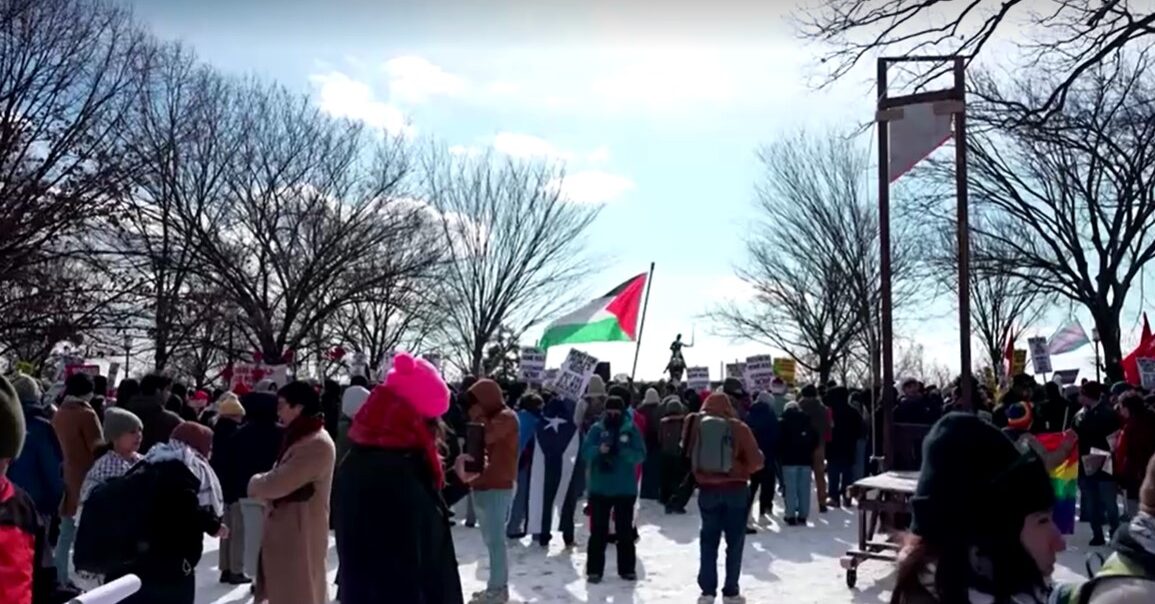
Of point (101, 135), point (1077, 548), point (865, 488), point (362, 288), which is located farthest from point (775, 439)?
point (362, 288)

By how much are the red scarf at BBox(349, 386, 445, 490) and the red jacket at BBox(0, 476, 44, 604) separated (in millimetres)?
1662

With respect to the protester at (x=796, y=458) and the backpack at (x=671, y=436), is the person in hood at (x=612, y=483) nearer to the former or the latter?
the protester at (x=796, y=458)

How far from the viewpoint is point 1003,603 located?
2.30 m

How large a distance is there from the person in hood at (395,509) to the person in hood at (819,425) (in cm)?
1008

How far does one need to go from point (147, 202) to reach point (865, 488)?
20751 millimetres

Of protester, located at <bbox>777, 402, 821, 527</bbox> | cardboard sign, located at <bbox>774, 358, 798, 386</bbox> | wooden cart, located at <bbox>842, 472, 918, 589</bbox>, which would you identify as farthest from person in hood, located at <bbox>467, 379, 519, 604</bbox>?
cardboard sign, located at <bbox>774, 358, 798, 386</bbox>

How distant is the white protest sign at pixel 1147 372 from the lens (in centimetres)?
1653

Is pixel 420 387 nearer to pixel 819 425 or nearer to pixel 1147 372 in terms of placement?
pixel 819 425

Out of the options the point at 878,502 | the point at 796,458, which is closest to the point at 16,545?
the point at 878,502

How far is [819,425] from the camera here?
14.6 m

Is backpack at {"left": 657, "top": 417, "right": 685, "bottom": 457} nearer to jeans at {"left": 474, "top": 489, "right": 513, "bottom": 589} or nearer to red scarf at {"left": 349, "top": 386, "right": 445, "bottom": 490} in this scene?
jeans at {"left": 474, "top": 489, "right": 513, "bottom": 589}

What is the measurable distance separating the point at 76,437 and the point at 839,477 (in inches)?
418

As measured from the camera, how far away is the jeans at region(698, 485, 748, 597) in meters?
9.20

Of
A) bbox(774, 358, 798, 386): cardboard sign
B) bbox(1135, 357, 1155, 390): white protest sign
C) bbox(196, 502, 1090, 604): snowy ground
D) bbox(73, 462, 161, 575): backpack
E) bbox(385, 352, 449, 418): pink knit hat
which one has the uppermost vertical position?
bbox(774, 358, 798, 386): cardboard sign
